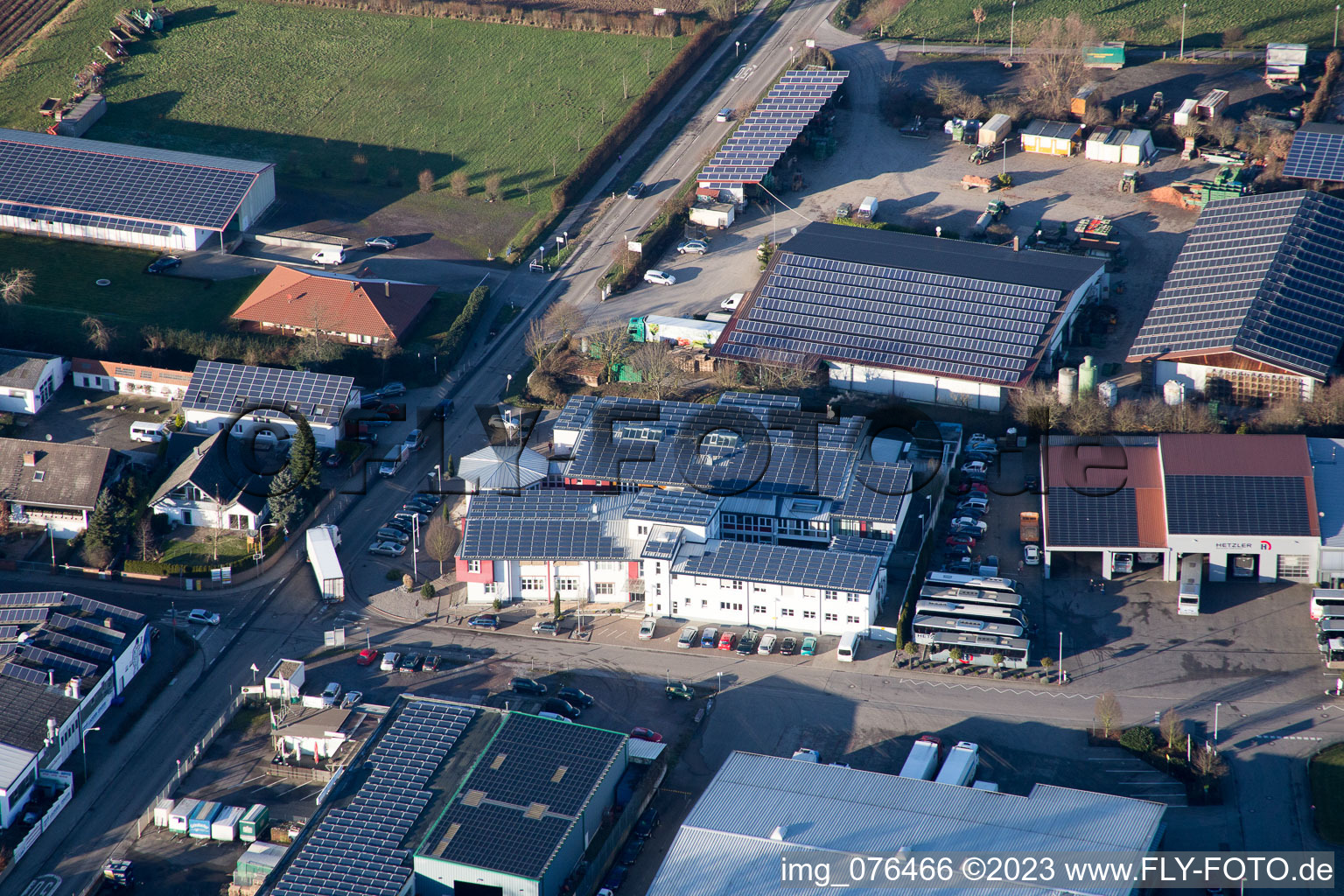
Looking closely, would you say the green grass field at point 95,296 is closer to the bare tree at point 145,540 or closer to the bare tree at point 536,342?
the bare tree at point 536,342

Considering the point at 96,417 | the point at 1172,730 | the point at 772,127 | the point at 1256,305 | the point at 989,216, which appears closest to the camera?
the point at 1172,730

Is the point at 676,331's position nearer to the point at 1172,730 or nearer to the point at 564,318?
the point at 564,318

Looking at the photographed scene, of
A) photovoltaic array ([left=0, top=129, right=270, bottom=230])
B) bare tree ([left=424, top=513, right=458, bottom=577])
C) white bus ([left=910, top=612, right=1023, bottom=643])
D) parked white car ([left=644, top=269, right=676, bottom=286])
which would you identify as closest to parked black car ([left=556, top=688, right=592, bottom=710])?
bare tree ([left=424, top=513, right=458, bottom=577])

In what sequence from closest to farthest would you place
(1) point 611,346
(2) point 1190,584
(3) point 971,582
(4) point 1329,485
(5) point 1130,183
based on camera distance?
(3) point 971,582 < (2) point 1190,584 < (4) point 1329,485 < (1) point 611,346 < (5) point 1130,183

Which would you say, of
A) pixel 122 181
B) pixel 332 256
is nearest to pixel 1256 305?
pixel 332 256

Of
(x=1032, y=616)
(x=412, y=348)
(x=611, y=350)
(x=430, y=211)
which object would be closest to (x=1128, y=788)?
(x=1032, y=616)

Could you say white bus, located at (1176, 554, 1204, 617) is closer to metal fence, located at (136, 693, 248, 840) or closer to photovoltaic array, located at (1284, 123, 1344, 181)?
photovoltaic array, located at (1284, 123, 1344, 181)
